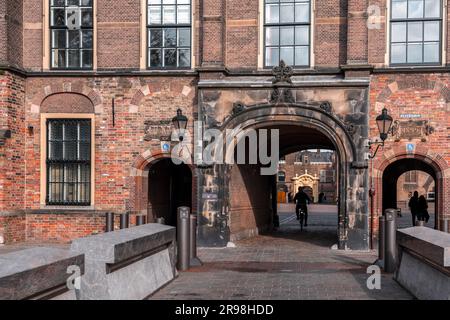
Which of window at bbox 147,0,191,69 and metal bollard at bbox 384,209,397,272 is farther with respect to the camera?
window at bbox 147,0,191,69

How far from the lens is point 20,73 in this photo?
16.9m

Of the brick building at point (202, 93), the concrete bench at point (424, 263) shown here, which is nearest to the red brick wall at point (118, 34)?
the brick building at point (202, 93)

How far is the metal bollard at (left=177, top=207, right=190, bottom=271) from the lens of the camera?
11.8 m

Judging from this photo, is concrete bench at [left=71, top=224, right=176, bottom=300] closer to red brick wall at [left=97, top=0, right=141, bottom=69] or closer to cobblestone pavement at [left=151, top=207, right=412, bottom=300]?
cobblestone pavement at [left=151, top=207, right=412, bottom=300]

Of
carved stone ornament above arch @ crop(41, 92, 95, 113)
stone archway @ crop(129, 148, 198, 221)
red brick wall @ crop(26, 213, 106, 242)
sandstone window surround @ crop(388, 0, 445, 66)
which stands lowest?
red brick wall @ crop(26, 213, 106, 242)

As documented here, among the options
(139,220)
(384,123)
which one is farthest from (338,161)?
(139,220)

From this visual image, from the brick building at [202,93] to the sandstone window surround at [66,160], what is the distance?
0.04 metres

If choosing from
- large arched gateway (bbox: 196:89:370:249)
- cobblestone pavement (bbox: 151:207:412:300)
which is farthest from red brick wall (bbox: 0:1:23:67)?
cobblestone pavement (bbox: 151:207:412:300)

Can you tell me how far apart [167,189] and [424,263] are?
13.1m

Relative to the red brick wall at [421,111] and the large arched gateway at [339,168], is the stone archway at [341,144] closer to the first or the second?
the large arched gateway at [339,168]

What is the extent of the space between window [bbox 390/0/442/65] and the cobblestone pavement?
5.24 m

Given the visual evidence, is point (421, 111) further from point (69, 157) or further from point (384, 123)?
point (69, 157)

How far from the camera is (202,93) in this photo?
16.4m
